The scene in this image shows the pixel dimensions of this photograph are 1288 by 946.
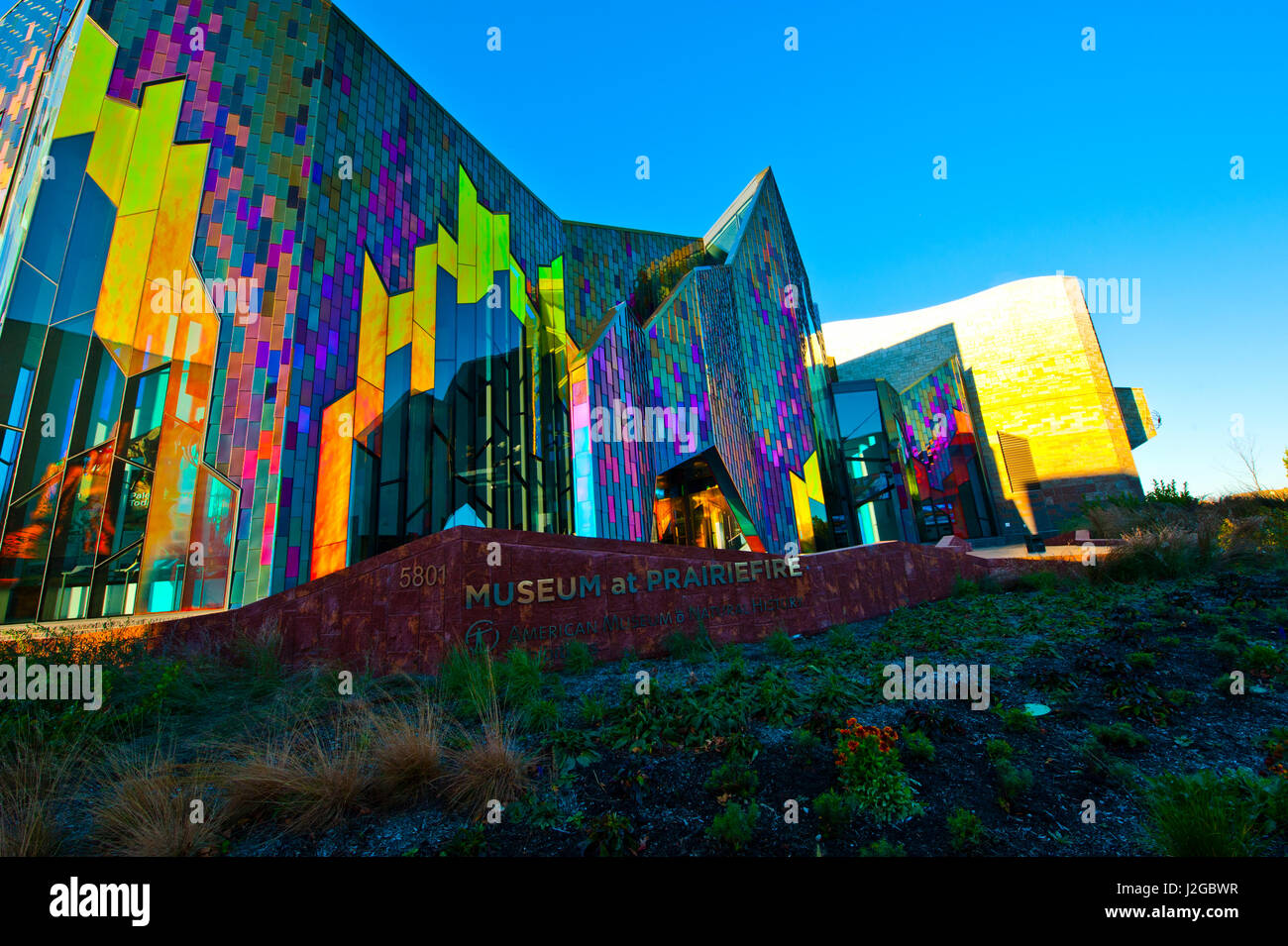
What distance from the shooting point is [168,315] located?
1491 centimetres

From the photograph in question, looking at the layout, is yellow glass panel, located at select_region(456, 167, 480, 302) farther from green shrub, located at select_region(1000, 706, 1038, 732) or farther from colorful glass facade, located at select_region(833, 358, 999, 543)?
colorful glass facade, located at select_region(833, 358, 999, 543)

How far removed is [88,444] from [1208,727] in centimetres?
2077

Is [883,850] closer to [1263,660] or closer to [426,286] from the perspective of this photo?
[1263,660]

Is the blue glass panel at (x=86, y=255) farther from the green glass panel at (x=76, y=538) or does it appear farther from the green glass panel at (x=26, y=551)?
the green glass panel at (x=26, y=551)

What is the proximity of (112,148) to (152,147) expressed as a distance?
90 cm

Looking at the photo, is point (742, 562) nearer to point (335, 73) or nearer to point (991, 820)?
point (991, 820)

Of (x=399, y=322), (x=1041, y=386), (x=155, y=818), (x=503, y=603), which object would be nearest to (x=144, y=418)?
(x=399, y=322)

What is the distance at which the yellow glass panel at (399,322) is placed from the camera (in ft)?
59.6

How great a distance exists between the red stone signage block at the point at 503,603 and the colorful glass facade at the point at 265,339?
23.9ft

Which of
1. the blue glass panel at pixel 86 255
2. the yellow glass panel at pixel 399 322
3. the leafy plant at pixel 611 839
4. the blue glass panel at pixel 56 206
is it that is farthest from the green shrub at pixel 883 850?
the blue glass panel at pixel 56 206

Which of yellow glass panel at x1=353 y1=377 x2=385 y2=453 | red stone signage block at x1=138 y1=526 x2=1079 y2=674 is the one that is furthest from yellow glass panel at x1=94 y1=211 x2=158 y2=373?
red stone signage block at x1=138 y1=526 x2=1079 y2=674

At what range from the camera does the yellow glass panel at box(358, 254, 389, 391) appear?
17391 millimetres

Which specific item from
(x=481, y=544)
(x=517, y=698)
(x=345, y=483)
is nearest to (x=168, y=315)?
(x=345, y=483)

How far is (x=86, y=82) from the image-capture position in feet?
49.6
